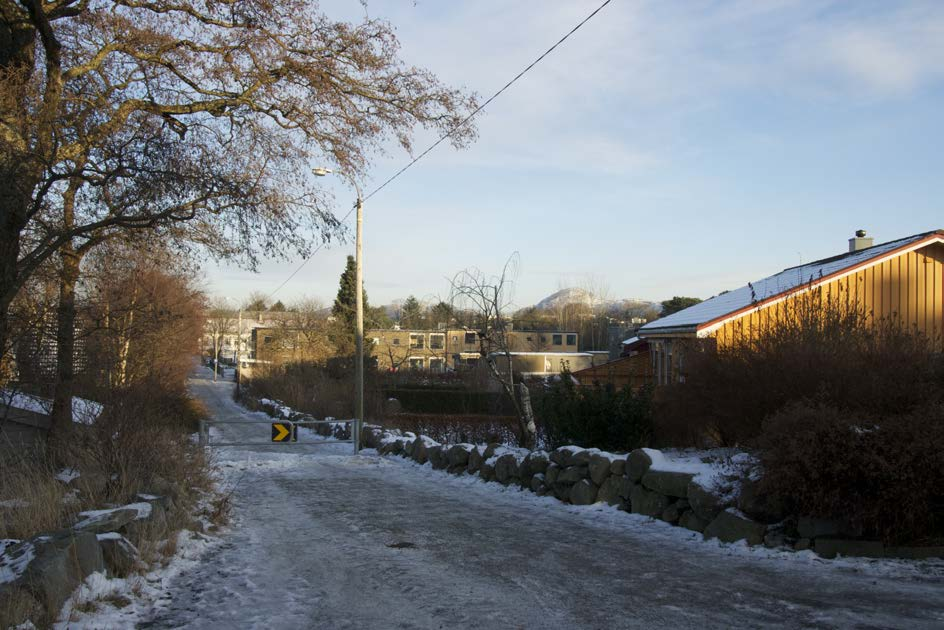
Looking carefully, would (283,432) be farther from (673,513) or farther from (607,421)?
(673,513)

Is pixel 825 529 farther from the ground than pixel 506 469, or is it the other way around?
pixel 825 529

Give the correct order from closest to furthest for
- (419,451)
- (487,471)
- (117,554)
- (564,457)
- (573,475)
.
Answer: (117,554) < (573,475) < (564,457) < (487,471) < (419,451)

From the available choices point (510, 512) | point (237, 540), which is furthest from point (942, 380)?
point (237, 540)

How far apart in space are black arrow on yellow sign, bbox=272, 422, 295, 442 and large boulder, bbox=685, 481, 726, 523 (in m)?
11.3

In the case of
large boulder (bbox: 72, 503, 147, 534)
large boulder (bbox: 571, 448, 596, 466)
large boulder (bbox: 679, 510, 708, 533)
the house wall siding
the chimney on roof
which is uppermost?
the chimney on roof

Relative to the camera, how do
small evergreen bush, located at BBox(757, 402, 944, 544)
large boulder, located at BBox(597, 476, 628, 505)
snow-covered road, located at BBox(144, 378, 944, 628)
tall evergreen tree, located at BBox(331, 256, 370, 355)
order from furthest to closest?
1. tall evergreen tree, located at BBox(331, 256, 370, 355)
2. large boulder, located at BBox(597, 476, 628, 505)
3. small evergreen bush, located at BBox(757, 402, 944, 544)
4. snow-covered road, located at BBox(144, 378, 944, 628)

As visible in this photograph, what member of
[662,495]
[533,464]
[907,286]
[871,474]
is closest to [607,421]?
[533,464]

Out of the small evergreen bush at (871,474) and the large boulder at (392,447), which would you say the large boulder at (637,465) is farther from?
the large boulder at (392,447)

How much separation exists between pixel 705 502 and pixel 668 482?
696 mm

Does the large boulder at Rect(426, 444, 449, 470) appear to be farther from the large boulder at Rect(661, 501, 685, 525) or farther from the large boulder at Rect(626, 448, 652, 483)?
the large boulder at Rect(661, 501, 685, 525)

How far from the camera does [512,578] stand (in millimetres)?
7156

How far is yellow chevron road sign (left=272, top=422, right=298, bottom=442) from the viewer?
18.1 m

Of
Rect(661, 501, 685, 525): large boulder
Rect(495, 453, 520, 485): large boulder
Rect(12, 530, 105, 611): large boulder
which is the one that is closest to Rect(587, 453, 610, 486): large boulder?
Rect(661, 501, 685, 525): large boulder

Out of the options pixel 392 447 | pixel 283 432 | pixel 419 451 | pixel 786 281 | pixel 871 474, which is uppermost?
pixel 786 281
